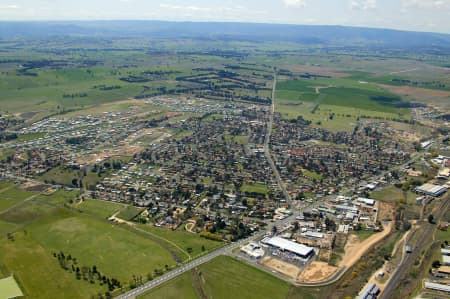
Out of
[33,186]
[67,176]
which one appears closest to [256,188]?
[67,176]

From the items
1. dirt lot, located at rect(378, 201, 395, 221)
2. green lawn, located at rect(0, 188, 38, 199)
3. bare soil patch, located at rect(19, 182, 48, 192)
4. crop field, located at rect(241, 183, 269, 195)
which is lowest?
green lawn, located at rect(0, 188, 38, 199)

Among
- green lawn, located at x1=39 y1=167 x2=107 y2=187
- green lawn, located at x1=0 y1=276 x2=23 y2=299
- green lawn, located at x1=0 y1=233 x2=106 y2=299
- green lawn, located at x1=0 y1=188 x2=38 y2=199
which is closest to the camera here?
green lawn, located at x1=0 y1=276 x2=23 y2=299

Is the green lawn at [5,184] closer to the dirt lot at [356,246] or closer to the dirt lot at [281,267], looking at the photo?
the dirt lot at [281,267]

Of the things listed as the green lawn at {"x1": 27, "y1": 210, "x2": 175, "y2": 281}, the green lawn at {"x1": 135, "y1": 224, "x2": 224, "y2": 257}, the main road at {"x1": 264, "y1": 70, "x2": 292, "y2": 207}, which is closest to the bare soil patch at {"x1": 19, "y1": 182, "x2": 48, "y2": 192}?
the green lawn at {"x1": 27, "y1": 210, "x2": 175, "y2": 281}

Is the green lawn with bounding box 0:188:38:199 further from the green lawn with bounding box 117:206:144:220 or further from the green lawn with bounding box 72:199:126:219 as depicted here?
the green lawn with bounding box 117:206:144:220

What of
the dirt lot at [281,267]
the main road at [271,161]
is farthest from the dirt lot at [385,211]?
the dirt lot at [281,267]

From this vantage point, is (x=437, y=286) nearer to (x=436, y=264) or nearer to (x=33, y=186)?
(x=436, y=264)
